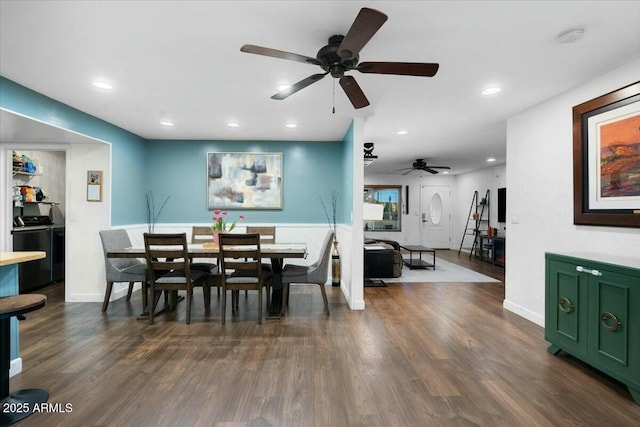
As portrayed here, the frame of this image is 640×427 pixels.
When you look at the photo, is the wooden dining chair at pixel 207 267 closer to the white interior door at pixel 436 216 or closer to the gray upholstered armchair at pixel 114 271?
the gray upholstered armchair at pixel 114 271

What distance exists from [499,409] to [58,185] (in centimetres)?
701


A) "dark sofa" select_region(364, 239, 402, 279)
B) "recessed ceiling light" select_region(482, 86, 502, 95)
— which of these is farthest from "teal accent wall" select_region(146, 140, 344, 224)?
"recessed ceiling light" select_region(482, 86, 502, 95)

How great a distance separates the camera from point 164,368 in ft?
7.67

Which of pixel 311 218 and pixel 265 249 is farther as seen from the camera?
pixel 311 218

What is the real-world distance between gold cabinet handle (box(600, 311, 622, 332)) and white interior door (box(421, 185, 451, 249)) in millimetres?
7701

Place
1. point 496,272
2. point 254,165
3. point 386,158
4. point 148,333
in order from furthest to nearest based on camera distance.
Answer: point 386,158, point 496,272, point 254,165, point 148,333

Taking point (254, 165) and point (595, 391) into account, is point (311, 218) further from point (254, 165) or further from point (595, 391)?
point (595, 391)

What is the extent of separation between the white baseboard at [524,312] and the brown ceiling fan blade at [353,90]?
9.66ft

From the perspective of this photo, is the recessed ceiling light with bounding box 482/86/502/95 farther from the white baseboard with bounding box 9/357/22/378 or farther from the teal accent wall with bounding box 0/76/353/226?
the white baseboard with bounding box 9/357/22/378

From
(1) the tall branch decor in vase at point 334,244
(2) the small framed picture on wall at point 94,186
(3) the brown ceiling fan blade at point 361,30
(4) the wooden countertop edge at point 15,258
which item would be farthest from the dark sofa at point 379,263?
(4) the wooden countertop edge at point 15,258

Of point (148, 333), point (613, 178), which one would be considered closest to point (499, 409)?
point (613, 178)

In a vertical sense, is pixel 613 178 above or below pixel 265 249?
above

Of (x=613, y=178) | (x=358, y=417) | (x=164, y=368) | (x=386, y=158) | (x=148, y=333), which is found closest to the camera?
(x=358, y=417)

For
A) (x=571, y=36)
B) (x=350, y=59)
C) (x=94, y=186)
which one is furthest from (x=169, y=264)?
(x=571, y=36)
